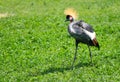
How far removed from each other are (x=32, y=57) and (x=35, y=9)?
1034 centimetres

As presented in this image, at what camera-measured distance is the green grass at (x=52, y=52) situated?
443 inches

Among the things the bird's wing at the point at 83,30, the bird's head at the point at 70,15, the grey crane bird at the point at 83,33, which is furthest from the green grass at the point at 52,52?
the bird's head at the point at 70,15

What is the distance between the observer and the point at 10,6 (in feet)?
78.2

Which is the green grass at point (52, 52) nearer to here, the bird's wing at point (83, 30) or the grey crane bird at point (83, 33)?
the grey crane bird at point (83, 33)

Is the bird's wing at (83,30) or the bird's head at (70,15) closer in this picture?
Result: the bird's wing at (83,30)

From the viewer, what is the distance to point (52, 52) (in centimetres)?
1320

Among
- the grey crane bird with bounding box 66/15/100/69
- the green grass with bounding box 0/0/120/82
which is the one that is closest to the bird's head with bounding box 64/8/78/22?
the grey crane bird with bounding box 66/15/100/69

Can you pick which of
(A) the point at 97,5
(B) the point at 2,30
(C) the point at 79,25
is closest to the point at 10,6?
(A) the point at 97,5

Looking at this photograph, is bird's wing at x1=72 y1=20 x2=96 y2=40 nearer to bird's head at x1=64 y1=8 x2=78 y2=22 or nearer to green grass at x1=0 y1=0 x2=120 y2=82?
bird's head at x1=64 y1=8 x2=78 y2=22

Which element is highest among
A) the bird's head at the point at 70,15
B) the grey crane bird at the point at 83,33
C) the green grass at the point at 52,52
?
the bird's head at the point at 70,15

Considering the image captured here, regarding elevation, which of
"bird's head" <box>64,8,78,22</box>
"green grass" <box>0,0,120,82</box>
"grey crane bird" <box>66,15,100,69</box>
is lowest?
"green grass" <box>0,0,120,82</box>

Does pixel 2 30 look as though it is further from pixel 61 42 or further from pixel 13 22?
pixel 61 42

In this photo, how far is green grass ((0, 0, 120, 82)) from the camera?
11.2 metres

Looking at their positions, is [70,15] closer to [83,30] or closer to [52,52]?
[83,30]
